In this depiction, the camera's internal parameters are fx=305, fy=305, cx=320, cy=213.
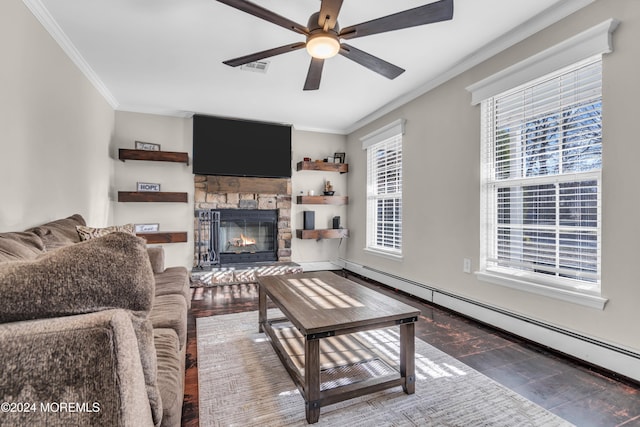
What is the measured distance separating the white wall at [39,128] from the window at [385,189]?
359 cm

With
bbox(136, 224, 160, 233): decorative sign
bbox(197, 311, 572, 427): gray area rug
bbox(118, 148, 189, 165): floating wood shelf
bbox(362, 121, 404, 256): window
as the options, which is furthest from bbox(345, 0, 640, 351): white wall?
bbox(136, 224, 160, 233): decorative sign

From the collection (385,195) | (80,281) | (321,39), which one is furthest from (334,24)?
(385,195)

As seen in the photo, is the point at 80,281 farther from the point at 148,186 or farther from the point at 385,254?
the point at 148,186

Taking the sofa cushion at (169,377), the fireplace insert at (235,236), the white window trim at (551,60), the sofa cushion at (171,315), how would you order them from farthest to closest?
the fireplace insert at (235,236)
the white window trim at (551,60)
the sofa cushion at (171,315)
the sofa cushion at (169,377)

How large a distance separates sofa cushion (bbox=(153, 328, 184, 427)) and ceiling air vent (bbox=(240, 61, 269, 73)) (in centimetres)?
260

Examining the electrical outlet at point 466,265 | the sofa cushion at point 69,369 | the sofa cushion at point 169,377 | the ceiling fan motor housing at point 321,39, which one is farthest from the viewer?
the electrical outlet at point 466,265

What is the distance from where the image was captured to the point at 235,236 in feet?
16.4

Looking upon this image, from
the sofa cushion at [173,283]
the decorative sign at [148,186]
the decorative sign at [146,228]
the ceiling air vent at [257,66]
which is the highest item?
the ceiling air vent at [257,66]

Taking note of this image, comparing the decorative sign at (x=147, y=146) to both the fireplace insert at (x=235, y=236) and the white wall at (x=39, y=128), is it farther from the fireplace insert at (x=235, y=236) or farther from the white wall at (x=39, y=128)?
the fireplace insert at (x=235, y=236)

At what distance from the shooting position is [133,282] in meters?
0.74

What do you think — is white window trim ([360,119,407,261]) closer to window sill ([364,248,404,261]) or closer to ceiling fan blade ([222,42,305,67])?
window sill ([364,248,404,261])

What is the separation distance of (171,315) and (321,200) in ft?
11.9

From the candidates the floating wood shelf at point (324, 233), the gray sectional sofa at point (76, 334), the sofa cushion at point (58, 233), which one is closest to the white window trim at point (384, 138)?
the floating wood shelf at point (324, 233)

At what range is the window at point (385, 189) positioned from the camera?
4266 millimetres
